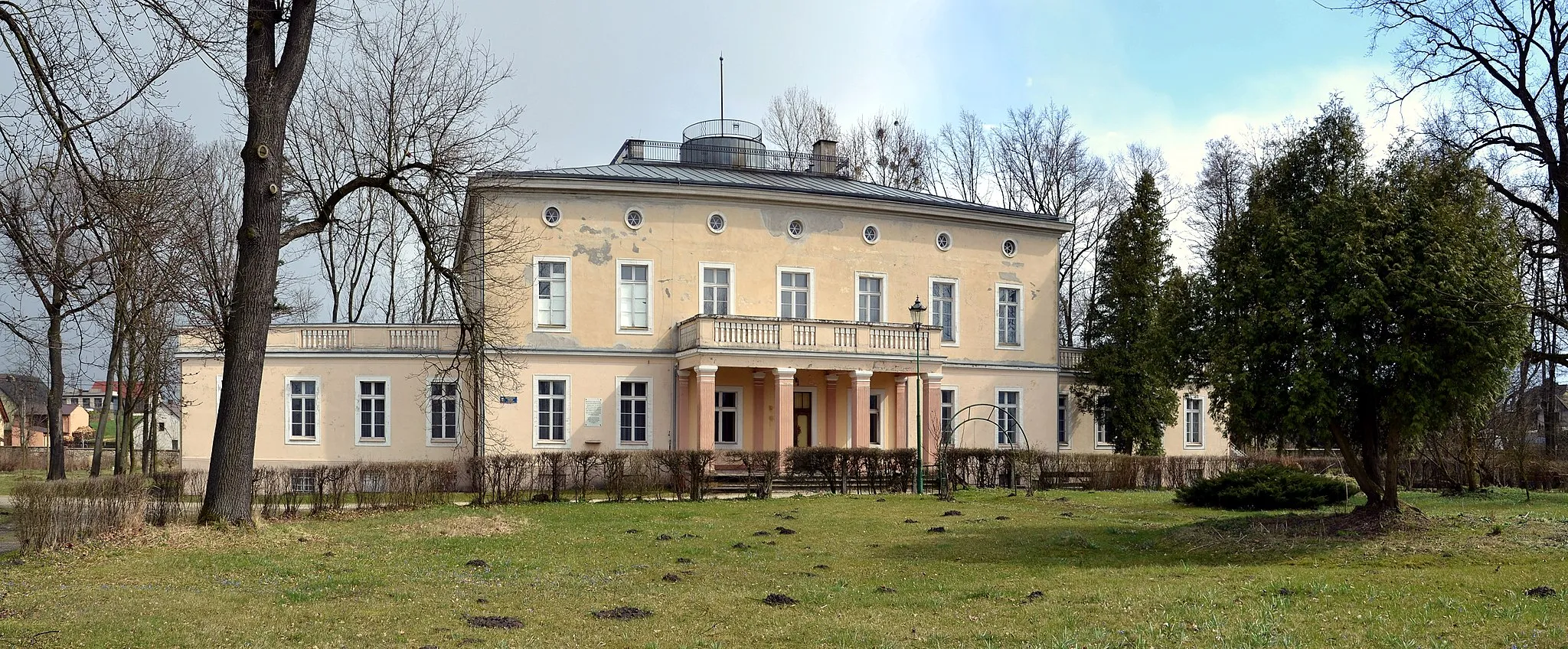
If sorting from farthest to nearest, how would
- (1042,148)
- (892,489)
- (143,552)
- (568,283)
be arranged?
(1042,148) < (568,283) < (892,489) < (143,552)

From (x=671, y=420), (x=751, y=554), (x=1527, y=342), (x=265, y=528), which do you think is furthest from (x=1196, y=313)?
(x=671, y=420)

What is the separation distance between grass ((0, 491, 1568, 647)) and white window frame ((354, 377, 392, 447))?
447 inches

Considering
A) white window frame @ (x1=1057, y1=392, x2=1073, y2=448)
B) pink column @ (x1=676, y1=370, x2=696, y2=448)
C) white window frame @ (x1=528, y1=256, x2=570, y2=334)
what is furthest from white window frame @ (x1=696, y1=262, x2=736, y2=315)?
white window frame @ (x1=1057, y1=392, x2=1073, y2=448)

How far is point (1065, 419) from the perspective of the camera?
35656 millimetres

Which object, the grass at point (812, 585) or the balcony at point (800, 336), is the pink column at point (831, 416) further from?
the grass at point (812, 585)

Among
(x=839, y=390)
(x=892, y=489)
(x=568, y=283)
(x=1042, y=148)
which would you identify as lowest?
(x=892, y=489)

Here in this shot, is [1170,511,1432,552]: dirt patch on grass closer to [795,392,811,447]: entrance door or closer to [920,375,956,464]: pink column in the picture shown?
[920,375,956,464]: pink column

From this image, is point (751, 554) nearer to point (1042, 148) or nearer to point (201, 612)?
point (201, 612)

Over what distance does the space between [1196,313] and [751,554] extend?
6.45 meters

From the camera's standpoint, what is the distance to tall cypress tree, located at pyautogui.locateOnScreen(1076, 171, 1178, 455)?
1362 inches

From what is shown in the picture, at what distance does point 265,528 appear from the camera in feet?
53.1

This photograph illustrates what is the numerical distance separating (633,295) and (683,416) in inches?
132

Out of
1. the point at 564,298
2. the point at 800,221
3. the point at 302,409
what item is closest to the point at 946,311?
the point at 800,221

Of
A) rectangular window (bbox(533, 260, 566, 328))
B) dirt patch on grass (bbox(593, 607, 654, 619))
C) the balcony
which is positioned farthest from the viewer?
rectangular window (bbox(533, 260, 566, 328))
